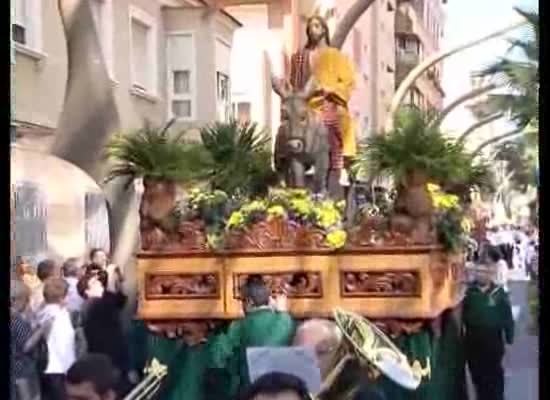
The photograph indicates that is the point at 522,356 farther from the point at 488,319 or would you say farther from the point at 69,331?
the point at 69,331

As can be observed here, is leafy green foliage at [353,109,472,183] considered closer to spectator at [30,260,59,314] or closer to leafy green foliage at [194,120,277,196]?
leafy green foliage at [194,120,277,196]

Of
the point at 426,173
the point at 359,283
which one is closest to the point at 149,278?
the point at 359,283

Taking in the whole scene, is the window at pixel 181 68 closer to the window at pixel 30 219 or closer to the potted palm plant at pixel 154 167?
the potted palm plant at pixel 154 167

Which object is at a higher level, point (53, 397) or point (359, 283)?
point (359, 283)

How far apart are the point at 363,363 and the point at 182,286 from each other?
70 cm

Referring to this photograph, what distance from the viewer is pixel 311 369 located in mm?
4926

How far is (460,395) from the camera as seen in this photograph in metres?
4.93

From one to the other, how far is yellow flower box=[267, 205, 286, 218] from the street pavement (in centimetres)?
83

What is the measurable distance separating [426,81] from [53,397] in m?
1.76

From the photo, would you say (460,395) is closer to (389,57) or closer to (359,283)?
(359,283)

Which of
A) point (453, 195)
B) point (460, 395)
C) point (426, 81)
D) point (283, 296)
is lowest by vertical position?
point (460, 395)

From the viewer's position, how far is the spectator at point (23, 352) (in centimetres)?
500

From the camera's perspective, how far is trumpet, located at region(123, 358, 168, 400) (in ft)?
16.4

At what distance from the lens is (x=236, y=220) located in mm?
4957
